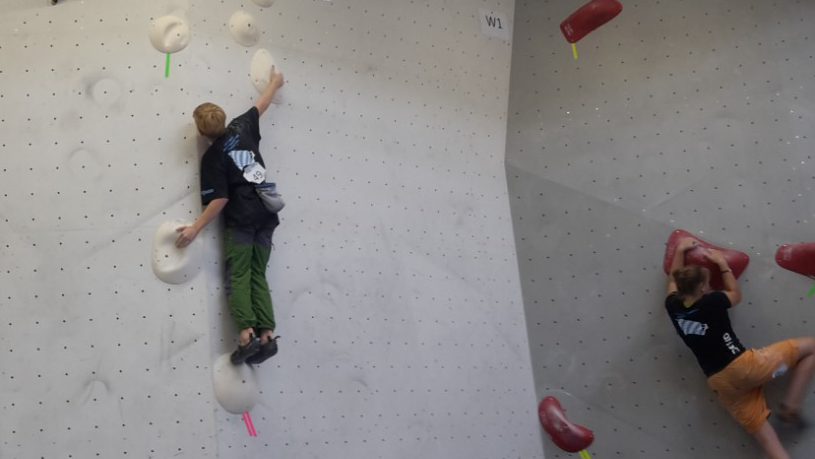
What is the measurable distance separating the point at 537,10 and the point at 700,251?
1462 millimetres

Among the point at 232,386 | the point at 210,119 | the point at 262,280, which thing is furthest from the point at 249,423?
the point at 210,119

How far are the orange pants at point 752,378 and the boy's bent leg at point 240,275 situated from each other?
1.96 metres

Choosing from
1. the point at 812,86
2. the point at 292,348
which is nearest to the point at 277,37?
the point at 292,348

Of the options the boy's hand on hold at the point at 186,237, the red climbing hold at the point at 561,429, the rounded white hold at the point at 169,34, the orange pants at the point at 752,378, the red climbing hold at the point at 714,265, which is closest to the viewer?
the boy's hand on hold at the point at 186,237

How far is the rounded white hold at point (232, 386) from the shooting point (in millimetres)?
3578

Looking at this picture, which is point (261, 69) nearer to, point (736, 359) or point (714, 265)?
point (714, 265)

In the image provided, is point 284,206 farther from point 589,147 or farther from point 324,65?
point 589,147

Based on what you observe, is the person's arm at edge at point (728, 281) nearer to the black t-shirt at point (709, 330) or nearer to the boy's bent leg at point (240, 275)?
the black t-shirt at point (709, 330)

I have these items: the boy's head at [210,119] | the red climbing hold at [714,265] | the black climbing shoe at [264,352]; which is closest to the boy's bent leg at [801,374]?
the red climbing hold at [714,265]

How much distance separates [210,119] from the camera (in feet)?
11.8

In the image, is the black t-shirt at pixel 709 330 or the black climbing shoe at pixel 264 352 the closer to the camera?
the black climbing shoe at pixel 264 352

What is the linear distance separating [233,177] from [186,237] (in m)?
0.29

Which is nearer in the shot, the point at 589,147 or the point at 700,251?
the point at 700,251

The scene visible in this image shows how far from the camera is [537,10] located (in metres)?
4.75
